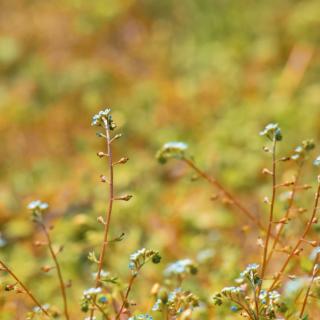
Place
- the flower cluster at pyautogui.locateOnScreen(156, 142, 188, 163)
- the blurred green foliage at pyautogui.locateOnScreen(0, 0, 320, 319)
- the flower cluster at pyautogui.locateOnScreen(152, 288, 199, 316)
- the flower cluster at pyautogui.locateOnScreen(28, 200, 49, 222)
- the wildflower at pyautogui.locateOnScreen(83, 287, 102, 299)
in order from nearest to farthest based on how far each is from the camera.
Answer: the wildflower at pyautogui.locateOnScreen(83, 287, 102, 299) → the flower cluster at pyautogui.locateOnScreen(152, 288, 199, 316) → the flower cluster at pyautogui.locateOnScreen(28, 200, 49, 222) → the flower cluster at pyautogui.locateOnScreen(156, 142, 188, 163) → the blurred green foliage at pyautogui.locateOnScreen(0, 0, 320, 319)

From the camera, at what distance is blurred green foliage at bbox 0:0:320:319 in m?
3.19

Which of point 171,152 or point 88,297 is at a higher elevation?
point 171,152

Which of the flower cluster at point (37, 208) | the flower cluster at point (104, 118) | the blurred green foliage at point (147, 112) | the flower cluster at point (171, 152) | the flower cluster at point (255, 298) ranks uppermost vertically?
the blurred green foliage at point (147, 112)

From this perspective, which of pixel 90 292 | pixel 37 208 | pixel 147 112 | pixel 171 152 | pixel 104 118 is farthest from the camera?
pixel 147 112

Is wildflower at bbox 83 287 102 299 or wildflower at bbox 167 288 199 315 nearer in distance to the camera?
wildflower at bbox 83 287 102 299

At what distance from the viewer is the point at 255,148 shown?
3.85 m

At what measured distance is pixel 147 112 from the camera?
456 cm

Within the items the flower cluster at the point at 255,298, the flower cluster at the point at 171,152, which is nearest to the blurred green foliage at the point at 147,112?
the flower cluster at the point at 171,152

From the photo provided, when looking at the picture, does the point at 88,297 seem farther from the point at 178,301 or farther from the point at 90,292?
the point at 178,301

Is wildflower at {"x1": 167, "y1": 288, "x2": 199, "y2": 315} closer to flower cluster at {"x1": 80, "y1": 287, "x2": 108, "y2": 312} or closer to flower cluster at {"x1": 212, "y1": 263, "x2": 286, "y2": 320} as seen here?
flower cluster at {"x1": 212, "y1": 263, "x2": 286, "y2": 320}

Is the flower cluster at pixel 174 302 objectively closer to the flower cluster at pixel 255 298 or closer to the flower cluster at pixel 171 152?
the flower cluster at pixel 255 298

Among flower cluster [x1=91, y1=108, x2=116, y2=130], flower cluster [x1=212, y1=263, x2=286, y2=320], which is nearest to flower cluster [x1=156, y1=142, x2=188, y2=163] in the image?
flower cluster [x1=91, y1=108, x2=116, y2=130]

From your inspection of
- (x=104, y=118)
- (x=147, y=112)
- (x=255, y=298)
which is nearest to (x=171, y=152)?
(x=104, y=118)

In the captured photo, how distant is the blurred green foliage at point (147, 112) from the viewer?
10.5 ft
